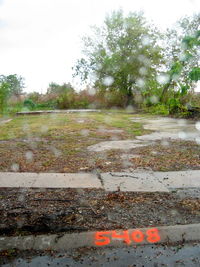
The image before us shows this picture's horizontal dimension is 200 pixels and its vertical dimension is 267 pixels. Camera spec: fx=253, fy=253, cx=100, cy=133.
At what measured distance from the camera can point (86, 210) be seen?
219cm

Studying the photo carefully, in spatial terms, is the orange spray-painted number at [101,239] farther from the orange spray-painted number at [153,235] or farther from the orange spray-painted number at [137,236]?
the orange spray-painted number at [153,235]

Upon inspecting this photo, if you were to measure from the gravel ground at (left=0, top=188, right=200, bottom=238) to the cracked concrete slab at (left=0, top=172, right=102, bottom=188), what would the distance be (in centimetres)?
14

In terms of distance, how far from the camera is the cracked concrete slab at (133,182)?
2677 millimetres

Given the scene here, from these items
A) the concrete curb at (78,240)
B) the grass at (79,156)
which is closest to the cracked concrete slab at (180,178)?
the grass at (79,156)

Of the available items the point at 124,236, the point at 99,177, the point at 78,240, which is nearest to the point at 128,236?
the point at 124,236

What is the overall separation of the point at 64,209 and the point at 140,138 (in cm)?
401

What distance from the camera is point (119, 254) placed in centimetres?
164

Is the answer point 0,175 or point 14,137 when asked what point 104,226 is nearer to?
point 0,175

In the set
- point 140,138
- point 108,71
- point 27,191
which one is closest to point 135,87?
point 108,71

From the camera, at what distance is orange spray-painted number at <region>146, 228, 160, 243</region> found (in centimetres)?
178

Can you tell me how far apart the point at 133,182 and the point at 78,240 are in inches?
48.9

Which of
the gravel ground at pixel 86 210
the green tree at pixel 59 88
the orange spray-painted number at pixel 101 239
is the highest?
the green tree at pixel 59 88

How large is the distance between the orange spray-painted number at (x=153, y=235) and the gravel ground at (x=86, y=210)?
0.31ft

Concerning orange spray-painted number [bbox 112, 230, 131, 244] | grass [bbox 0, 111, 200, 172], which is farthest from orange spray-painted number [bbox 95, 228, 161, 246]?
grass [bbox 0, 111, 200, 172]
